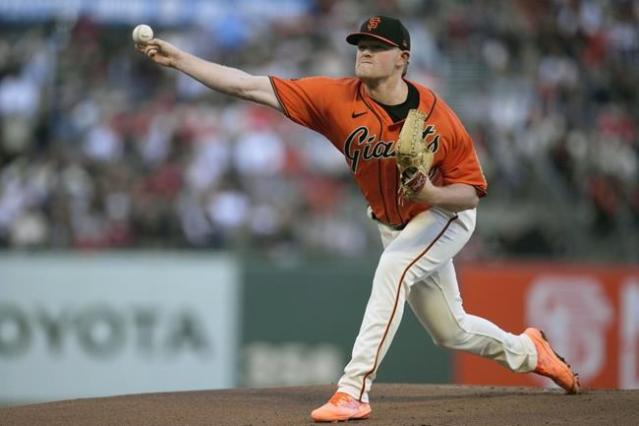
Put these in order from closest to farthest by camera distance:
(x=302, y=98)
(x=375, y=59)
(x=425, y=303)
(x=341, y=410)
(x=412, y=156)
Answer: (x=412, y=156), (x=341, y=410), (x=375, y=59), (x=302, y=98), (x=425, y=303)

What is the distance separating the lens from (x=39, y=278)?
464 inches

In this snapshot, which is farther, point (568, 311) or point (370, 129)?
point (568, 311)

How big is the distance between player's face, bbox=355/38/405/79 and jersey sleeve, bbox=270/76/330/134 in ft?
0.77

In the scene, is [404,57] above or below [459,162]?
above

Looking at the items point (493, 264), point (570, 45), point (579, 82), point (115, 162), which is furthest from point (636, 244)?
point (115, 162)

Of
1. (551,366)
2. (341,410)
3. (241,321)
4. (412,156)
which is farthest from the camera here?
→ (241,321)

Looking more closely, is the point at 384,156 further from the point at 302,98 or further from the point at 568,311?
the point at 568,311

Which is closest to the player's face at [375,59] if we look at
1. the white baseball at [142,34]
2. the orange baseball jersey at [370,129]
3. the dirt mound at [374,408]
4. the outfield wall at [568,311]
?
the orange baseball jersey at [370,129]

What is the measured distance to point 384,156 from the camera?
19.3 feet

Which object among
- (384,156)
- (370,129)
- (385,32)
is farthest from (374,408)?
(385,32)

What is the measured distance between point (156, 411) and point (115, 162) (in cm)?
691

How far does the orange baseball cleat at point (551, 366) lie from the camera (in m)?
6.53

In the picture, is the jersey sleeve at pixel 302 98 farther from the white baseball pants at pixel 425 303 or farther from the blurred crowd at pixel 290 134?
the blurred crowd at pixel 290 134

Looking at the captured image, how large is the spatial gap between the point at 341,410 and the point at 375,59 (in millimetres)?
1712
